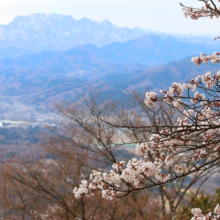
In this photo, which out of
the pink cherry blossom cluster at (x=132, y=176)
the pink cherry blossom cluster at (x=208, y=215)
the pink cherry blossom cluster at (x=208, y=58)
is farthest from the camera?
the pink cherry blossom cluster at (x=208, y=58)

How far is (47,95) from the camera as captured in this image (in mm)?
189000

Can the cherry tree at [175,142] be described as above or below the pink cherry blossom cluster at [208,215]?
above

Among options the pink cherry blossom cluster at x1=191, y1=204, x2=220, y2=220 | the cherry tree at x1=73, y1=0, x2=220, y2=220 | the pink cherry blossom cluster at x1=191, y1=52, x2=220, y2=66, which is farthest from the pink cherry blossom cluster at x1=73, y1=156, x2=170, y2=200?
the pink cherry blossom cluster at x1=191, y1=52, x2=220, y2=66

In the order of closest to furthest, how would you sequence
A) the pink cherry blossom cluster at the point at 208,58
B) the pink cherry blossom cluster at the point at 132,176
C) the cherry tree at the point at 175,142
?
the cherry tree at the point at 175,142 → the pink cherry blossom cluster at the point at 132,176 → the pink cherry blossom cluster at the point at 208,58

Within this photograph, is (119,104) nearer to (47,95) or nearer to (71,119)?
(71,119)

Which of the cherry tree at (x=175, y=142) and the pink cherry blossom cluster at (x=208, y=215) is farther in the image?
the cherry tree at (x=175, y=142)

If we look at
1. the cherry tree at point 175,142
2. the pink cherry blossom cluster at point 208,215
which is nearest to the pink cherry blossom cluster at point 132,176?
the cherry tree at point 175,142

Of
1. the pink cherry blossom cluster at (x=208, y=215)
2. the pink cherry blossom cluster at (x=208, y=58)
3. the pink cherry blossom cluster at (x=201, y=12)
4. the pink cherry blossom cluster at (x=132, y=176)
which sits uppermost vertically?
the pink cherry blossom cluster at (x=201, y=12)

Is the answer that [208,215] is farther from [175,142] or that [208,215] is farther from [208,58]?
[208,58]

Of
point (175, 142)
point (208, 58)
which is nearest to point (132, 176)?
point (175, 142)

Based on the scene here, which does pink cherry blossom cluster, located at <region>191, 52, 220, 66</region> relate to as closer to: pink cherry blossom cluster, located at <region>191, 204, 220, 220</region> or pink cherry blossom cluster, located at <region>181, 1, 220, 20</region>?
pink cherry blossom cluster, located at <region>181, 1, 220, 20</region>

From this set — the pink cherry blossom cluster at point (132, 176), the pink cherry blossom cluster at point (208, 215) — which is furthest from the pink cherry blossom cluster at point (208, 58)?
the pink cherry blossom cluster at point (208, 215)

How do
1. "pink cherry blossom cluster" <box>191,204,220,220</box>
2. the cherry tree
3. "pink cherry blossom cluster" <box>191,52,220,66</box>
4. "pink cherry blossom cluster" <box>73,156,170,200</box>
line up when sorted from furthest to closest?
"pink cherry blossom cluster" <box>191,52,220,66</box> < "pink cherry blossom cluster" <box>73,156,170,200</box> < the cherry tree < "pink cherry blossom cluster" <box>191,204,220,220</box>

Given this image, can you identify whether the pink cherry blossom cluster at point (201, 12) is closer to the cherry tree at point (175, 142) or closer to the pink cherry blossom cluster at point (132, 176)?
the cherry tree at point (175, 142)
